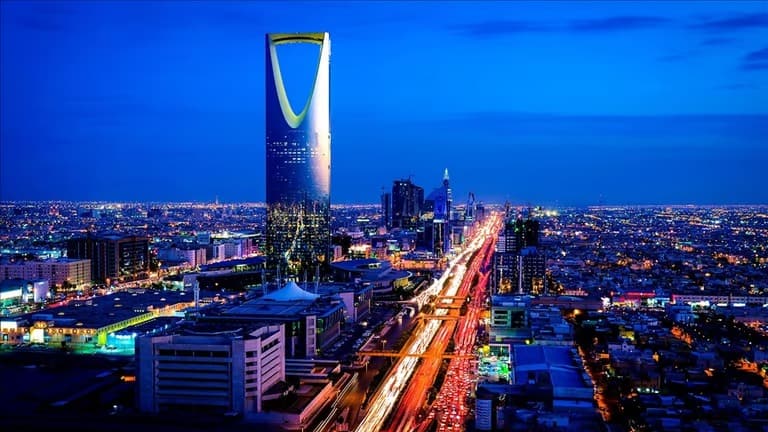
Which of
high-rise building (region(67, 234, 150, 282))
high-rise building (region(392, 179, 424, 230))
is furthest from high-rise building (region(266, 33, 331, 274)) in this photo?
high-rise building (region(392, 179, 424, 230))

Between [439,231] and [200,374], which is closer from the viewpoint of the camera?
[200,374]

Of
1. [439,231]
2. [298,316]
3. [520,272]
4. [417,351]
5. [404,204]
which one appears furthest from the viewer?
[404,204]

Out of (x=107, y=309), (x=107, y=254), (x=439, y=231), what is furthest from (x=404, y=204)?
(x=107, y=309)

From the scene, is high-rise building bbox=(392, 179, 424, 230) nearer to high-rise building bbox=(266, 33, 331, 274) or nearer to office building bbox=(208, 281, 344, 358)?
high-rise building bbox=(266, 33, 331, 274)

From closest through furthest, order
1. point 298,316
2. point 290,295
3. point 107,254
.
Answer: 1. point 298,316
2. point 290,295
3. point 107,254

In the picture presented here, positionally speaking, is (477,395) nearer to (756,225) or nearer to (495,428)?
(495,428)

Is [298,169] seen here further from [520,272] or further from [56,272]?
[520,272]

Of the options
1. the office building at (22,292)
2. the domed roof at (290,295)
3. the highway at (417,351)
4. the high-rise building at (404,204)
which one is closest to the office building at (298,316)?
the domed roof at (290,295)
